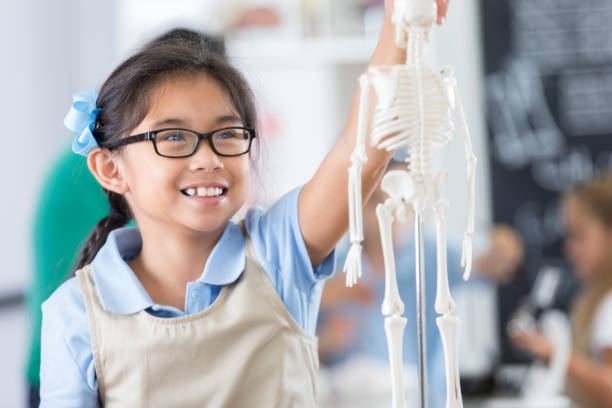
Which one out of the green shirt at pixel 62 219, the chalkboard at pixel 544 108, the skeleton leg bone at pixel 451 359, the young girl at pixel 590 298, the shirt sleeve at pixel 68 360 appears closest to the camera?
the skeleton leg bone at pixel 451 359

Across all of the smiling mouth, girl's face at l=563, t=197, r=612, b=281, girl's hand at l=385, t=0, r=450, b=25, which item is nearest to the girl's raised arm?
girl's hand at l=385, t=0, r=450, b=25

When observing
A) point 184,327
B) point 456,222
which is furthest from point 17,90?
point 184,327

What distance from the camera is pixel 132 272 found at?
36.8 inches

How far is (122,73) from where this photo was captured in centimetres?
95

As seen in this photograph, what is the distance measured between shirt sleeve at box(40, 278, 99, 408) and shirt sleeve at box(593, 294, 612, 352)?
1.53m

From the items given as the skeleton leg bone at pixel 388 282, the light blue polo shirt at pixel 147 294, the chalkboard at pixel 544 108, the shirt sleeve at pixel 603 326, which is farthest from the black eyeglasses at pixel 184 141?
the chalkboard at pixel 544 108

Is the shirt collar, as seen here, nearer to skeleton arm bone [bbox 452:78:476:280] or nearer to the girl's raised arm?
the girl's raised arm

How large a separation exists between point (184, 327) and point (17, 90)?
205cm

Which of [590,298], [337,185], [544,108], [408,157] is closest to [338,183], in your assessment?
[337,185]

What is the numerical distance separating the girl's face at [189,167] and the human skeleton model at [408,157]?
186mm

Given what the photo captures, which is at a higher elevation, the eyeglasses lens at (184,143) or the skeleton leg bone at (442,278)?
the eyeglasses lens at (184,143)

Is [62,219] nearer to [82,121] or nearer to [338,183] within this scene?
[82,121]

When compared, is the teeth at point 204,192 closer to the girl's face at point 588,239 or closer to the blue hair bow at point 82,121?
the blue hair bow at point 82,121

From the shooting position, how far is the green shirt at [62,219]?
55.0 inches
